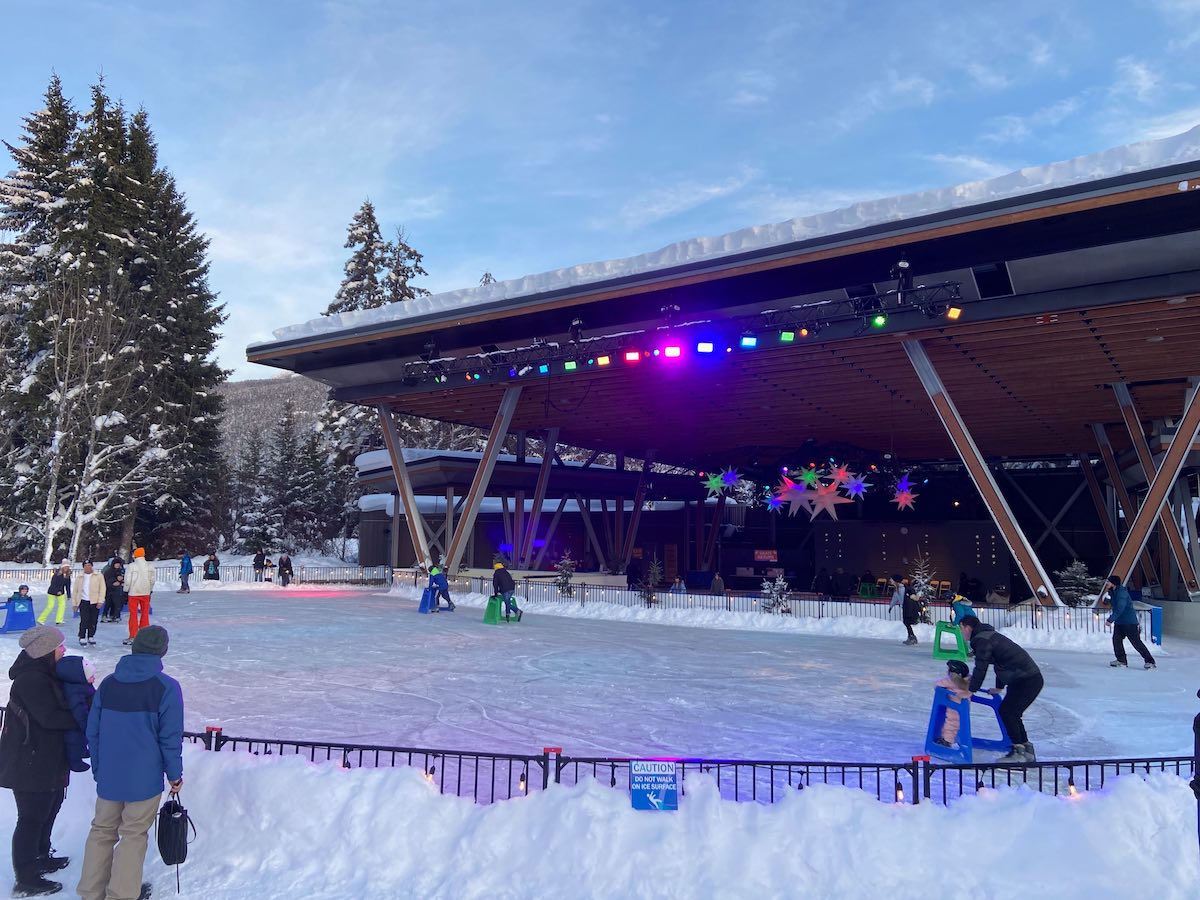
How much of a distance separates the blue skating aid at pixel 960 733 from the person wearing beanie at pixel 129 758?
6234 mm

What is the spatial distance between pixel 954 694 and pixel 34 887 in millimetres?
7106

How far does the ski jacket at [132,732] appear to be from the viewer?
459cm

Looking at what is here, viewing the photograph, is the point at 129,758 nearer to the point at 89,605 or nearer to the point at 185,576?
Result: the point at 89,605

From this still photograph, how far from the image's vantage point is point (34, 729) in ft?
16.4

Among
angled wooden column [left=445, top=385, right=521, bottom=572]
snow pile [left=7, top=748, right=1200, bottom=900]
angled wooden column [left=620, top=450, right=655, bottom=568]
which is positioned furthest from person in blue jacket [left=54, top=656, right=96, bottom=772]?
angled wooden column [left=620, top=450, right=655, bottom=568]

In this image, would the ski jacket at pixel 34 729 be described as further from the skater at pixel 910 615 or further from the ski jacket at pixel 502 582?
the skater at pixel 910 615

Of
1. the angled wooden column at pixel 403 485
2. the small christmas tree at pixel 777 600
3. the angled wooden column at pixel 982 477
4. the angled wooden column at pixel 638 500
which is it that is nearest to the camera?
the angled wooden column at pixel 982 477

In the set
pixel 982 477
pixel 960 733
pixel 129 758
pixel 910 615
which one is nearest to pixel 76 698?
pixel 129 758

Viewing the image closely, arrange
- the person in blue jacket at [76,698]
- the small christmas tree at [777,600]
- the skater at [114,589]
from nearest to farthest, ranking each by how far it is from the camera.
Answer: the person in blue jacket at [76,698]
the skater at [114,589]
the small christmas tree at [777,600]

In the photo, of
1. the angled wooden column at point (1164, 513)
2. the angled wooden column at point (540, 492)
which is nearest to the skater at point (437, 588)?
the angled wooden column at point (540, 492)

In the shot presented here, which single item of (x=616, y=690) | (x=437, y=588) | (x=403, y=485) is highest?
(x=403, y=485)

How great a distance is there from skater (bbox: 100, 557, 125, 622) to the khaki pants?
14.3 m

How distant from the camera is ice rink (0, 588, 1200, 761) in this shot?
854 centimetres

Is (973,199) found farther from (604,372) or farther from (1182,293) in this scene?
(604,372)
